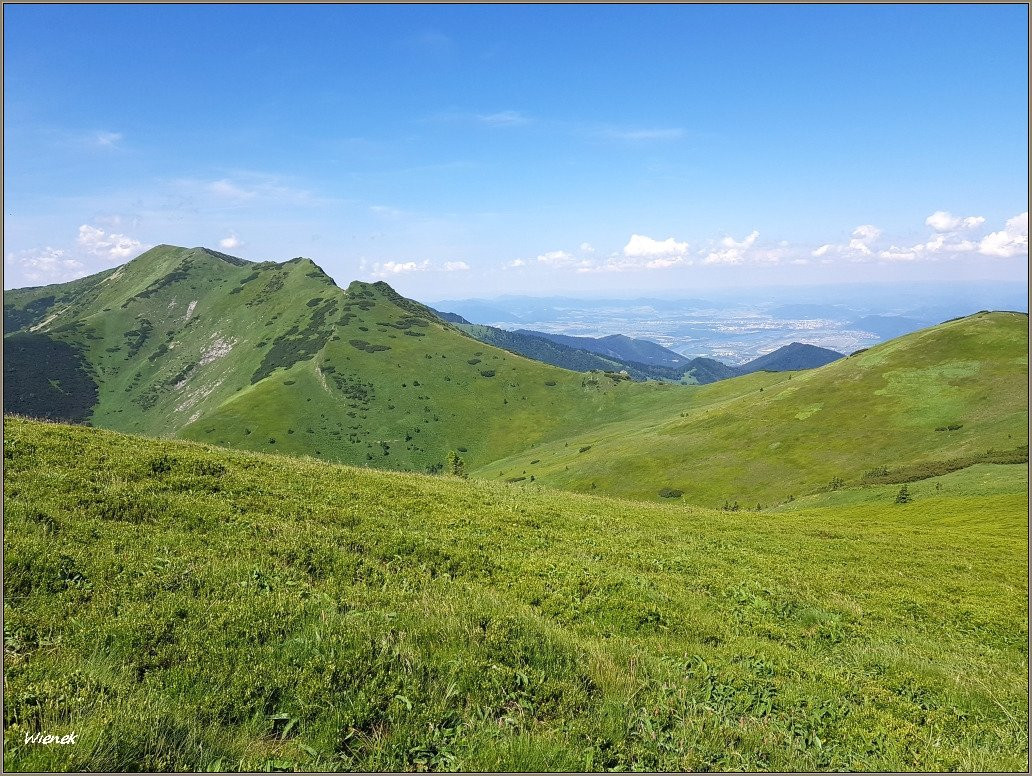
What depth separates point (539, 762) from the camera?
6.72m

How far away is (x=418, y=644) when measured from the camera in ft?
29.6

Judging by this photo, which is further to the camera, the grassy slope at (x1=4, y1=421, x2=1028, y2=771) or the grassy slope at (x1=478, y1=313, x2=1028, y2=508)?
the grassy slope at (x1=478, y1=313, x2=1028, y2=508)

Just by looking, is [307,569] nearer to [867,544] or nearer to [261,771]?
[261,771]

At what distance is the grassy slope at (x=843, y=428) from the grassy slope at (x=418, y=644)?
3031 inches

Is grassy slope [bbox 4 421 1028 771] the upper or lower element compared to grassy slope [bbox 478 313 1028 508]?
upper

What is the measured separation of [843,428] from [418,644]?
11121 cm

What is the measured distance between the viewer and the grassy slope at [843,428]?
82.3m

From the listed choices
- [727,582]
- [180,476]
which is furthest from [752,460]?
[180,476]

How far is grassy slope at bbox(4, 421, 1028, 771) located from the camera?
22.6ft

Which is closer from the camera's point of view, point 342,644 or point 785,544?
point 342,644

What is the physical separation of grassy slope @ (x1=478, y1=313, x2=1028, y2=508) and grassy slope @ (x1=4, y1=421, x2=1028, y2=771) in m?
77.0

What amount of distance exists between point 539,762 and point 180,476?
14.9 metres

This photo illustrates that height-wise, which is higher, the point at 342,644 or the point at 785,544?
the point at 342,644

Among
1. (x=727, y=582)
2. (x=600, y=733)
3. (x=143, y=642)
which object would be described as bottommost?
(x=727, y=582)
